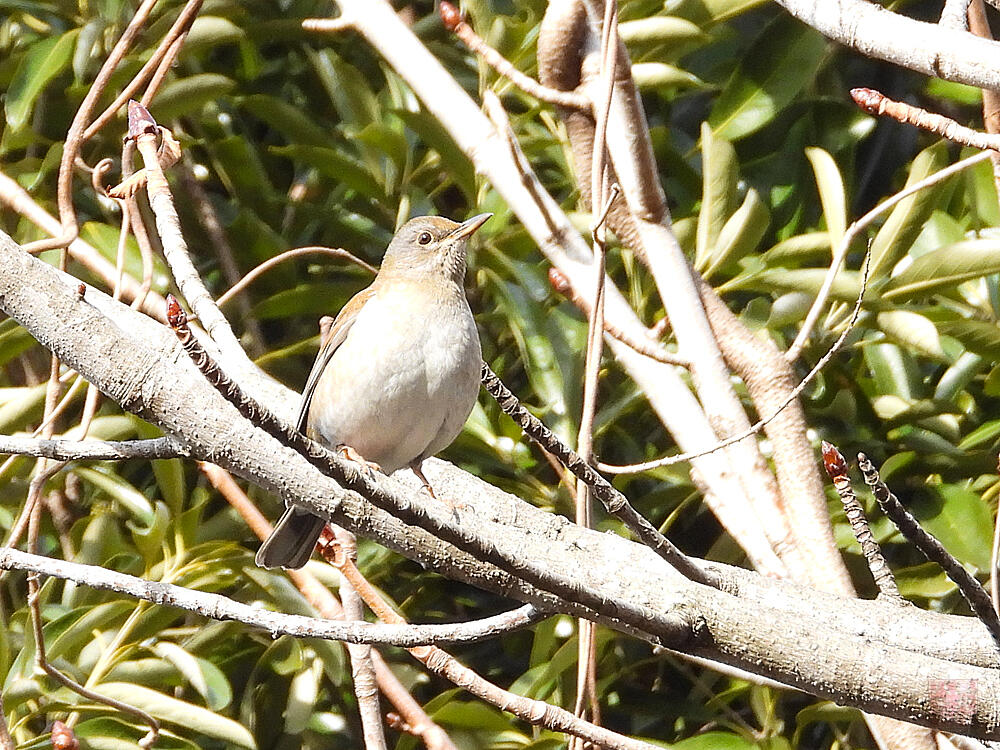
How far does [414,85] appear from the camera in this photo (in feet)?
10.1

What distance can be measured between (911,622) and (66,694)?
2.10 m

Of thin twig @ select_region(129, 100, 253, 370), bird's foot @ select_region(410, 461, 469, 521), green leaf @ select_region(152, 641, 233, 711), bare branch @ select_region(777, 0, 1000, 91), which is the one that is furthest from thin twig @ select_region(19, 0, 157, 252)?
bare branch @ select_region(777, 0, 1000, 91)

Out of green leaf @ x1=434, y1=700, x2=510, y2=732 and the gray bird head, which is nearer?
green leaf @ x1=434, y1=700, x2=510, y2=732

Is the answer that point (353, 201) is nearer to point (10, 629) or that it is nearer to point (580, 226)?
point (580, 226)

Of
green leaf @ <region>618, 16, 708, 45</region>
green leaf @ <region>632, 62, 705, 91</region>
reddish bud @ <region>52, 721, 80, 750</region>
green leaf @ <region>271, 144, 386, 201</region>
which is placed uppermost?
green leaf @ <region>618, 16, 708, 45</region>

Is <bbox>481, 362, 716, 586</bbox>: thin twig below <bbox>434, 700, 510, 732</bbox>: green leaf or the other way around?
the other way around

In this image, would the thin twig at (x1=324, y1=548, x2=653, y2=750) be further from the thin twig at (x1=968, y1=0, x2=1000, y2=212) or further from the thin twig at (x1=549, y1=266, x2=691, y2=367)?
the thin twig at (x1=968, y1=0, x2=1000, y2=212)

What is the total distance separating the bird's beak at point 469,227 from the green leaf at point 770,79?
799mm

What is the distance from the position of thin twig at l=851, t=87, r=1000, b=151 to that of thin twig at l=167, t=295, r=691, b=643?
82cm

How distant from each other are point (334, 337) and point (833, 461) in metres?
1.66

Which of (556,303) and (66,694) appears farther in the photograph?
(556,303)

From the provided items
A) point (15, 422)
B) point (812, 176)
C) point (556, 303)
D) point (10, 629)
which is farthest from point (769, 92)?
point (10, 629)

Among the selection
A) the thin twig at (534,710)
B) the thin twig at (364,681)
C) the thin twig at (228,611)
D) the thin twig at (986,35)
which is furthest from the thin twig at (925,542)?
the thin twig at (986,35)

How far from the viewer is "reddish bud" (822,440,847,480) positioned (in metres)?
1.75
